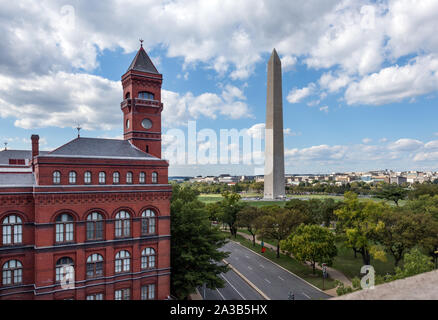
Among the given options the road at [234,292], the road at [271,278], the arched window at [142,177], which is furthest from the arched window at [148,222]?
the road at [271,278]

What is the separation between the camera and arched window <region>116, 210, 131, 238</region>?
2664 centimetres

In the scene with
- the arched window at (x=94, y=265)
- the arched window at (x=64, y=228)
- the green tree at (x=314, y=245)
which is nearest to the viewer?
the arched window at (x=64, y=228)

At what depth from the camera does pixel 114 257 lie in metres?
26.3

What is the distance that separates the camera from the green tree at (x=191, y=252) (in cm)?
3020

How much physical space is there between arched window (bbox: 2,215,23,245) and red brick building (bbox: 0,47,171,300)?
0.06m

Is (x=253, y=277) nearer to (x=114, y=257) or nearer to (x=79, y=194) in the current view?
(x=114, y=257)

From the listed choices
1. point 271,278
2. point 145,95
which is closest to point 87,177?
point 145,95

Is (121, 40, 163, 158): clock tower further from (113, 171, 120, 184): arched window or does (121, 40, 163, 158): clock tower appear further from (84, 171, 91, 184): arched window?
(84, 171, 91, 184): arched window

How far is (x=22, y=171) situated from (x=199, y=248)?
17.6 m

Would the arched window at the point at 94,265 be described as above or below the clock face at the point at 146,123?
below

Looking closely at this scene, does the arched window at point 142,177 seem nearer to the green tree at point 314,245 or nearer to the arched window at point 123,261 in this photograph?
the arched window at point 123,261

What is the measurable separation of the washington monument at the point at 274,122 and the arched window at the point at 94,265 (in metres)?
61.0

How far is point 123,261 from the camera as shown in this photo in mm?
26781
